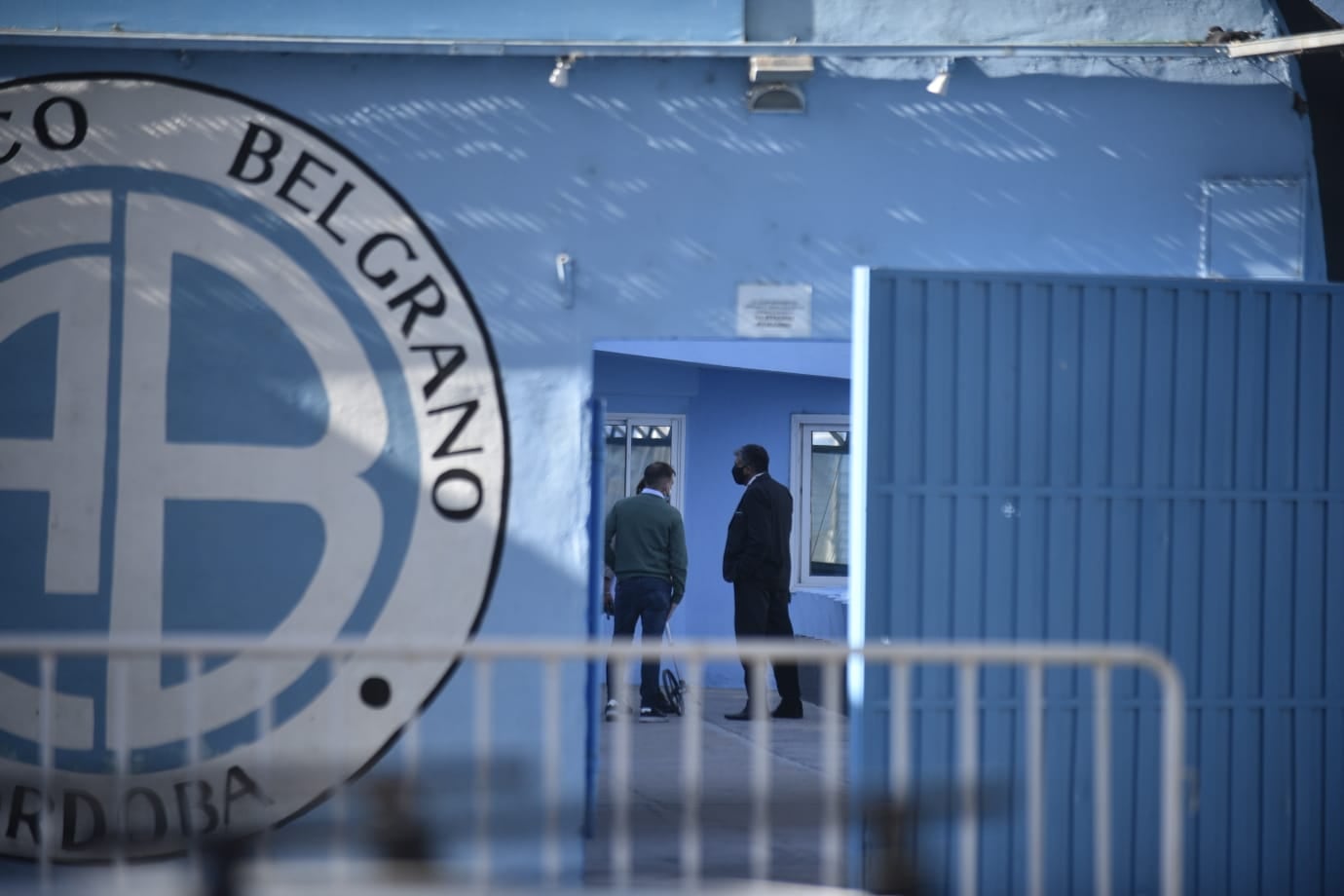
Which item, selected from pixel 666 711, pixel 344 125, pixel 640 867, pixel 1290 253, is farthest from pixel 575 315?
pixel 666 711

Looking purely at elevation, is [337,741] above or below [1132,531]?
below

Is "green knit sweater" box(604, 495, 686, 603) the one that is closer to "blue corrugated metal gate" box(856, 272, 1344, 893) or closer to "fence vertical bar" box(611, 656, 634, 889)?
"fence vertical bar" box(611, 656, 634, 889)

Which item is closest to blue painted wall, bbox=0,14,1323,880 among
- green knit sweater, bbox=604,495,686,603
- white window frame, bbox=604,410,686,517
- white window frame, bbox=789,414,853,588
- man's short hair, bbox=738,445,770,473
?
green knit sweater, bbox=604,495,686,603

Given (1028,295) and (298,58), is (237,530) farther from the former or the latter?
(1028,295)

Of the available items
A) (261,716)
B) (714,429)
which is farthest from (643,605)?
(261,716)

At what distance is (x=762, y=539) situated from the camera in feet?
34.3

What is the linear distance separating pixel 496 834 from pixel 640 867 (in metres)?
2.51

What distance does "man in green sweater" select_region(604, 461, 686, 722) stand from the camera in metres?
10.4

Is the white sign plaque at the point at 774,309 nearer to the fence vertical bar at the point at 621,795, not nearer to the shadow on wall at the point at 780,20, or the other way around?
the shadow on wall at the point at 780,20

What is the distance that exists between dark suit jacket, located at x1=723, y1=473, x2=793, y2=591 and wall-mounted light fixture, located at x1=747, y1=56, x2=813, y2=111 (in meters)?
4.46

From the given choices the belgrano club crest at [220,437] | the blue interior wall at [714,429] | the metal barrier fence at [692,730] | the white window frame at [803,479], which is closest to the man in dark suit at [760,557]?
the metal barrier fence at [692,730]

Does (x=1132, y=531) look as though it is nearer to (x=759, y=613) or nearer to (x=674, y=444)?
(x=759, y=613)

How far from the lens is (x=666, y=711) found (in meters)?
11.3

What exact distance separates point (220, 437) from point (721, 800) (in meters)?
2.82
